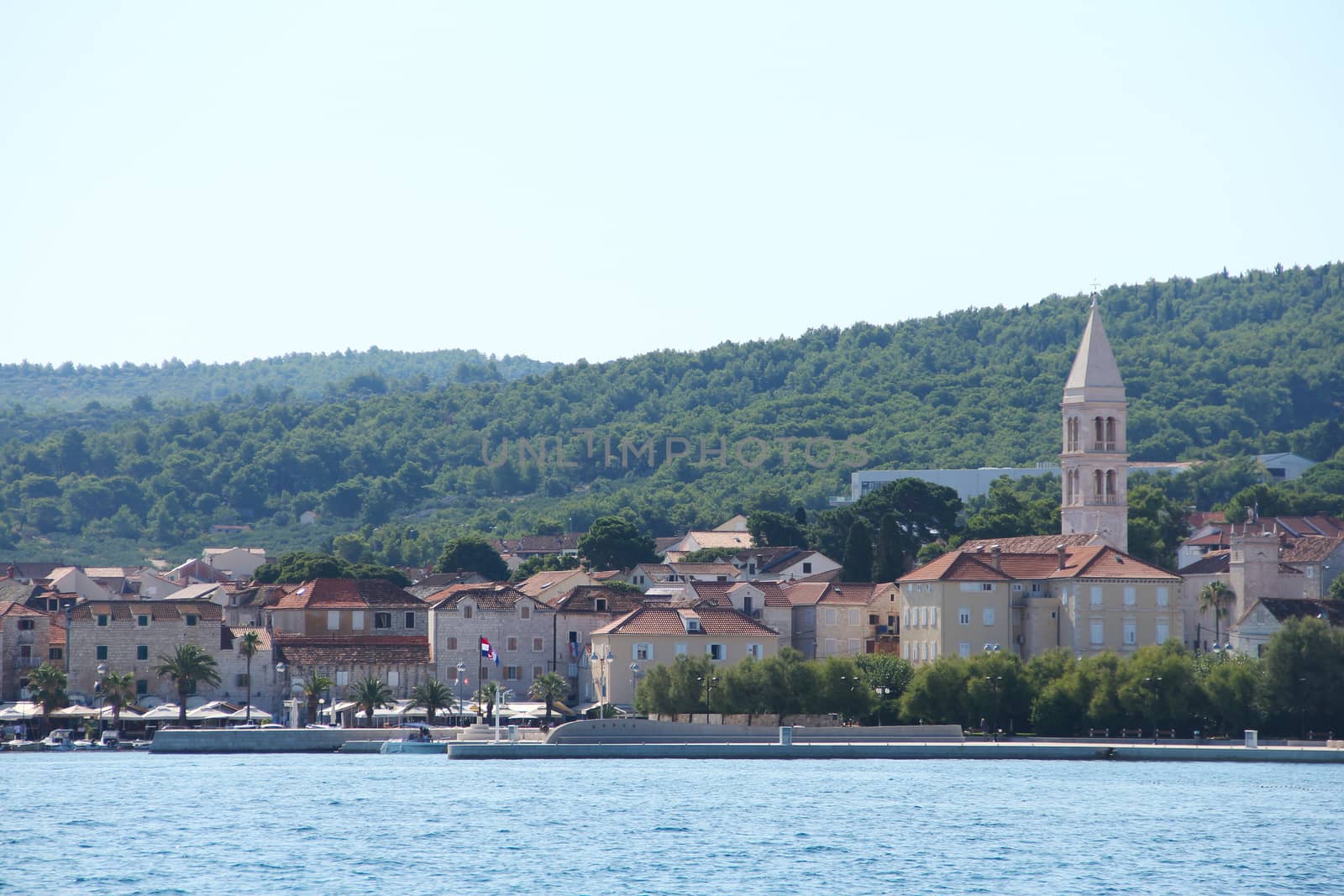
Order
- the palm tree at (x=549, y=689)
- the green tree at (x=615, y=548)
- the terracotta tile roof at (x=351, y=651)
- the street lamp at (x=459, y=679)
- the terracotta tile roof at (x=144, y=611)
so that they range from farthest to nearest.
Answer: the green tree at (x=615, y=548), the terracotta tile roof at (x=351, y=651), the street lamp at (x=459, y=679), the terracotta tile roof at (x=144, y=611), the palm tree at (x=549, y=689)

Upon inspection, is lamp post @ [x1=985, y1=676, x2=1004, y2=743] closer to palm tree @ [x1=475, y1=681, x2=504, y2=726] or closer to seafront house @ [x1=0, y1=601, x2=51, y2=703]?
palm tree @ [x1=475, y1=681, x2=504, y2=726]

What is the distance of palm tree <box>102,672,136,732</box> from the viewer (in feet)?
329

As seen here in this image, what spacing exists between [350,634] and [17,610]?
51.8 feet

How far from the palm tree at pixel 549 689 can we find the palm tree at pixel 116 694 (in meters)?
17.8

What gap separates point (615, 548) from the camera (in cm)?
13875

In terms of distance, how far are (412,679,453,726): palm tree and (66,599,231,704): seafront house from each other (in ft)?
29.1

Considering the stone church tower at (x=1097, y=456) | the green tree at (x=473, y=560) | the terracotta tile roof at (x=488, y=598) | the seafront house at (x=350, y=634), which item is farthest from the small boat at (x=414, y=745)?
the green tree at (x=473, y=560)

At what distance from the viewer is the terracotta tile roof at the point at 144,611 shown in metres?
103

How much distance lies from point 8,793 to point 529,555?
328ft

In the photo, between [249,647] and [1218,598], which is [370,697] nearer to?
[249,647]

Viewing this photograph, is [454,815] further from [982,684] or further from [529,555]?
[529,555]

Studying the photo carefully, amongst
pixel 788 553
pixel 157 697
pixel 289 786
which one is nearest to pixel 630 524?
pixel 788 553

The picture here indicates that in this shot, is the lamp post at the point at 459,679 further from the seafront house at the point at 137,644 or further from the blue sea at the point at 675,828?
the blue sea at the point at 675,828

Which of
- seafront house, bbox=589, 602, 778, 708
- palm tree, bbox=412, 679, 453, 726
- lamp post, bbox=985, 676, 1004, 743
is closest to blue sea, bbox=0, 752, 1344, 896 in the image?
lamp post, bbox=985, 676, 1004, 743
